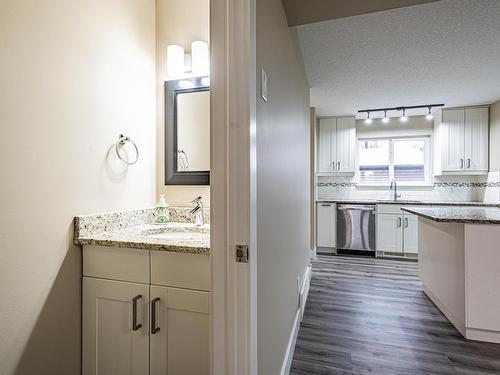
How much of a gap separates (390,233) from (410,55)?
2.65 meters

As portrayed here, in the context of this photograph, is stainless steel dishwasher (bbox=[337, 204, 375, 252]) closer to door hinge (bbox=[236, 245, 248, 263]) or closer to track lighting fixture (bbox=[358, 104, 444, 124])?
track lighting fixture (bbox=[358, 104, 444, 124])

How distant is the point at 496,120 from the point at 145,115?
4.52 metres

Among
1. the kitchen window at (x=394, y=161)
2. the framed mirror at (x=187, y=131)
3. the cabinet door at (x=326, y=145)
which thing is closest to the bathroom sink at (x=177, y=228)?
the framed mirror at (x=187, y=131)

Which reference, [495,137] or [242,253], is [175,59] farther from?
[495,137]

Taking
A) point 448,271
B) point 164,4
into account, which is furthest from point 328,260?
point 164,4

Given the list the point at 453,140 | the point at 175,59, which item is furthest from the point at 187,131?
the point at 453,140

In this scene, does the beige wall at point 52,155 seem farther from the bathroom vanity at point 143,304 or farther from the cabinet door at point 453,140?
the cabinet door at point 453,140

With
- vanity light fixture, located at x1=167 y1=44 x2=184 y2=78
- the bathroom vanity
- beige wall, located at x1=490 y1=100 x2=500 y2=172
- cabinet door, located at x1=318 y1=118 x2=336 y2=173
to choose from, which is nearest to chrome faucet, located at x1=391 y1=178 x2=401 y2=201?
cabinet door, located at x1=318 y1=118 x2=336 y2=173

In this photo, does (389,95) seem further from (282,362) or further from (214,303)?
(214,303)

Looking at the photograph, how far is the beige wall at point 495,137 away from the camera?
3.66m

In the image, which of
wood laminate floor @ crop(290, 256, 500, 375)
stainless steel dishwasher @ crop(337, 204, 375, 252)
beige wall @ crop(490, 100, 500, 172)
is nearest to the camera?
wood laminate floor @ crop(290, 256, 500, 375)

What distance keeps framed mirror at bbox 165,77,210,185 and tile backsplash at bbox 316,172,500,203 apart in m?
3.48

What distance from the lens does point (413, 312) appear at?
2.38 m

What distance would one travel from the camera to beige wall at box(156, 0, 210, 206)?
1.88m
